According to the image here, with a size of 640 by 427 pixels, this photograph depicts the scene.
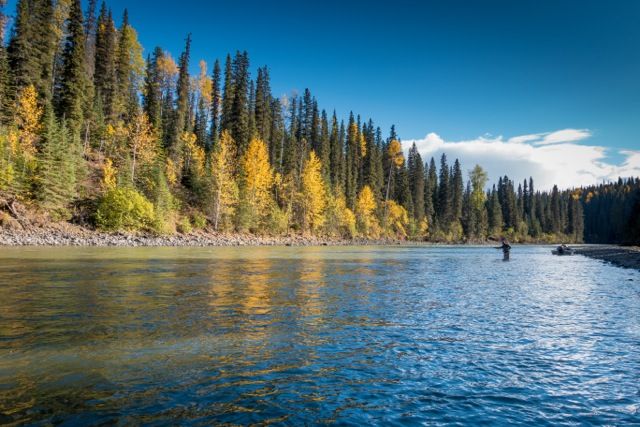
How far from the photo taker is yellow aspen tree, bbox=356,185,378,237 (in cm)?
9406

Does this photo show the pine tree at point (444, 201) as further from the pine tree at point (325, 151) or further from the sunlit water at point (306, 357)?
the sunlit water at point (306, 357)

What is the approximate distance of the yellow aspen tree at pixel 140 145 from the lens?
5767 centimetres

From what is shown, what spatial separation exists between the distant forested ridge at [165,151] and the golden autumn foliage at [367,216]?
1.03 feet

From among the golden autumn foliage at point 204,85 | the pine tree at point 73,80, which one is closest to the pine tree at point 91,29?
the pine tree at point 73,80

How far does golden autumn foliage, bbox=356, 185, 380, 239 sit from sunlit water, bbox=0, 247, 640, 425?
257 ft

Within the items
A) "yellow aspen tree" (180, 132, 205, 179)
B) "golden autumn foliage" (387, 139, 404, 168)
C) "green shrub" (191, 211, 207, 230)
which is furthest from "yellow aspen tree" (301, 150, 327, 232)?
"golden autumn foliage" (387, 139, 404, 168)

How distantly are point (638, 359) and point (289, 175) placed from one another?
73.6 meters

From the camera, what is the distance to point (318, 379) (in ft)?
21.6

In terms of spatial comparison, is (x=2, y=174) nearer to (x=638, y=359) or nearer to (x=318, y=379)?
(x=318, y=379)

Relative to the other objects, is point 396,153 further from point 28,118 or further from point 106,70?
point 28,118

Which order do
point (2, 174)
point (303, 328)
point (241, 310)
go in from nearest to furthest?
point (303, 328), point (241, 310), point (2, 174)

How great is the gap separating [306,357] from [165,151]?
66512 millimetres

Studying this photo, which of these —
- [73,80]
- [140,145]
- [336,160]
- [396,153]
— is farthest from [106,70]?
[396,153]

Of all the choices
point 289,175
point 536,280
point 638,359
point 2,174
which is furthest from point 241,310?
point 289,175
